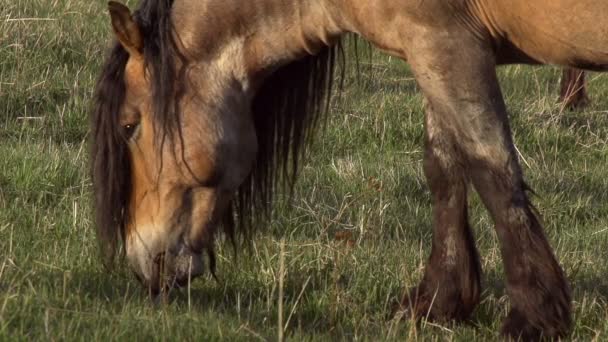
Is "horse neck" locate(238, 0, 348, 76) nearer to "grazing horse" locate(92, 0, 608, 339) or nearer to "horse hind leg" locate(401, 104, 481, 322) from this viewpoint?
"grazing horse" locate(92, 0, 608, 339)

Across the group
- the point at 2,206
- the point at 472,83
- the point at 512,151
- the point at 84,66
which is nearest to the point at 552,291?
the point at 512,151

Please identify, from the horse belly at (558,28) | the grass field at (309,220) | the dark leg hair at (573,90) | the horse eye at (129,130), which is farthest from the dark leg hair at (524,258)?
the dark leg hair at (573,90)

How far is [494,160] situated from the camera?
4945mm

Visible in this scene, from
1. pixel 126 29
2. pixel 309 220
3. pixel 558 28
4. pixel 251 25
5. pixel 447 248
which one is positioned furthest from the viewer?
pixel 309 220

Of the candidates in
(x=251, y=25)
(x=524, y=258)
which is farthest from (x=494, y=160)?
(x=251, y=25)

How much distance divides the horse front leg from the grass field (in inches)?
10.4

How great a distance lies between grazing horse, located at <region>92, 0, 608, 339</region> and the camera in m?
4.92

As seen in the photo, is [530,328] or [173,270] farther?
[173,270]

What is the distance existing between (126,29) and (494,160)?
5.10 feet

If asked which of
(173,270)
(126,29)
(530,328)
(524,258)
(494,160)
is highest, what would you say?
(126,29)

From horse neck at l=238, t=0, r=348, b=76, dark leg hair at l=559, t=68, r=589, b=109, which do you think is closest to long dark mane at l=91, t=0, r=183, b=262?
horse neck at l=238, t=0, r=348, b=76

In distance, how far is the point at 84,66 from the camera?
30.1 ft

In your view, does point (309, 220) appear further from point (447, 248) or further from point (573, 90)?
point (573, 90)

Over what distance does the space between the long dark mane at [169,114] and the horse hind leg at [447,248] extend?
53cm
